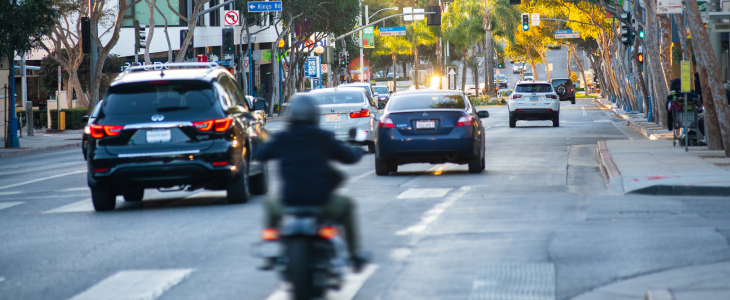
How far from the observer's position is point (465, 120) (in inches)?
643

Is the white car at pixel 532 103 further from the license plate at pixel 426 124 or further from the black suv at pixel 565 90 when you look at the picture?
the black suv at pixel 565 90

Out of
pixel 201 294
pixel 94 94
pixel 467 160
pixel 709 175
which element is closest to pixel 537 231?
pixel 201 294

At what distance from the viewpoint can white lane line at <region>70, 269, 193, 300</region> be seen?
723cm

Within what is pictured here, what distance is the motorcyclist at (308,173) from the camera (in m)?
5.93

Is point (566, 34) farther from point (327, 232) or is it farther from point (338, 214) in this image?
point (327, 232)

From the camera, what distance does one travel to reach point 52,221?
1180 cm

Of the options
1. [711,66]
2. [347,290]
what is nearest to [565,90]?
[711,66]

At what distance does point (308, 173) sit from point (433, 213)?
19.0 ft

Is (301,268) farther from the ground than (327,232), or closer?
closer

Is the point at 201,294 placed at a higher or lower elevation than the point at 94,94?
lower

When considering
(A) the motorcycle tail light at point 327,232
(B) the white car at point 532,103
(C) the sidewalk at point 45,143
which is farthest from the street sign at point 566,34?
(A) the motorcycle tail light at point 327,232

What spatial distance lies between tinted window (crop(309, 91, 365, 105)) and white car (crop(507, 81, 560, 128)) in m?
14.1

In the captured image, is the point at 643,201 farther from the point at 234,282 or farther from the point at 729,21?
the point at 729,21

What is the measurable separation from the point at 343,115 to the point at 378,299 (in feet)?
50.9
